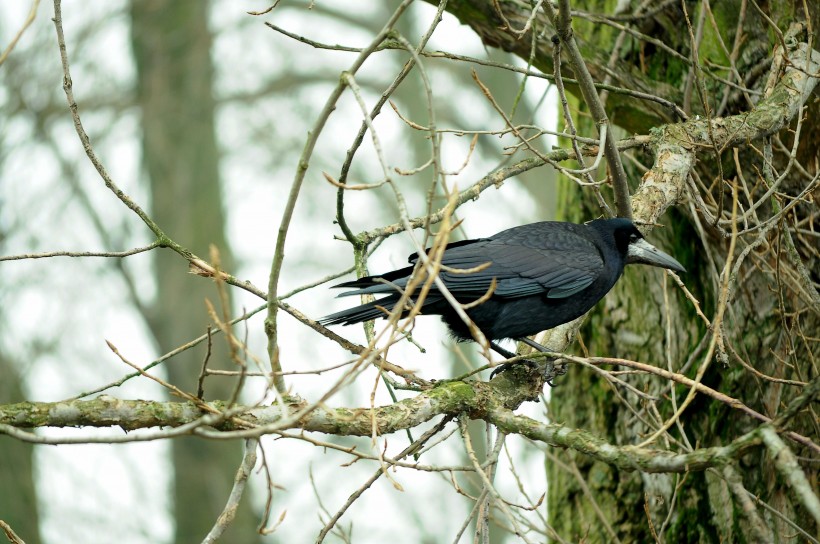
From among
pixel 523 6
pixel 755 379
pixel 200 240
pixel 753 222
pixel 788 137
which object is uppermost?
pixel 200 240

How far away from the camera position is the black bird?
470 centimetres

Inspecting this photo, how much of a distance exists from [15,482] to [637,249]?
850cm

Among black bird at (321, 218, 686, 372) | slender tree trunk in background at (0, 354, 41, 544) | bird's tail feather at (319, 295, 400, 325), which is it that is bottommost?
bird's tail feather at (319, 295, 400, 325)

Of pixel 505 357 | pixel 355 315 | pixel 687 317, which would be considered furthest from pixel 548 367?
pixel 687 317

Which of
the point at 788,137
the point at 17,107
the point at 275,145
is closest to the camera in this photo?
the point at 788,137

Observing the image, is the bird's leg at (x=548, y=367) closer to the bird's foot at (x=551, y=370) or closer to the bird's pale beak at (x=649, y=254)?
the bird's foot at (x=551, y=370)

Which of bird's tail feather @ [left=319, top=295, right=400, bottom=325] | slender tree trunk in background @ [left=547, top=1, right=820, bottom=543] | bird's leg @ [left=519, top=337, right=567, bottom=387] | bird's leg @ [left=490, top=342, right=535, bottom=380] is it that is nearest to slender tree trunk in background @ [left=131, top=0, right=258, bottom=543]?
slender tree trunk in background @ [left=547, top=1, right=820, bottom=543]

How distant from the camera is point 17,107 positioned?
33.5 feet

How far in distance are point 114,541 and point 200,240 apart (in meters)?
4.19

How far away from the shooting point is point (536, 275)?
484cm

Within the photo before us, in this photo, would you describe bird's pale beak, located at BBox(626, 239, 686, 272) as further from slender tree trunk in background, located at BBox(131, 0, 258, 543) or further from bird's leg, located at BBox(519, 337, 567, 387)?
slender tree trunk in background, located at BBox(131, 0, 258, 543)

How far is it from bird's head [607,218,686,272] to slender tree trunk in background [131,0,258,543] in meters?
7.96

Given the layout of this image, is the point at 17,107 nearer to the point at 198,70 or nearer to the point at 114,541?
the point at 198,70

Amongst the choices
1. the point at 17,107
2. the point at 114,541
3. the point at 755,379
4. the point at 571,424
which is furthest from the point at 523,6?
the point at 114,541
